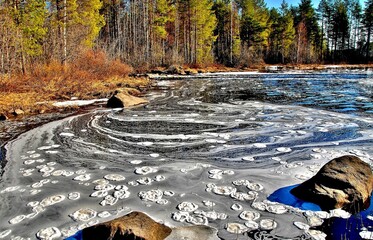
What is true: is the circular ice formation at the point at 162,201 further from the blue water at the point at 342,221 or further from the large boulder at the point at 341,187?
the large boulder at the point at 341,187

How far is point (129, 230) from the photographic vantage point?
95.0 inches

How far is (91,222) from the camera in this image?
9.43 ft

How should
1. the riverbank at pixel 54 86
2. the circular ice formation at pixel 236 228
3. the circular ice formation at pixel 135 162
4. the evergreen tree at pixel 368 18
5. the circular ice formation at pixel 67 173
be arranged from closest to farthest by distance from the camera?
the circular ice formation at pixel 236 228, the circular ice formation at pixel 67 173, the circular ice formation at pixel 135 162, the riverbank at pixel 54 86, the evergreen tree at pixel 368 18

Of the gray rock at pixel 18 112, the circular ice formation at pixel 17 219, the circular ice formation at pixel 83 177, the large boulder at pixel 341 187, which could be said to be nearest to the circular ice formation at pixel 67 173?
the circular ice formation at pixel 83 177

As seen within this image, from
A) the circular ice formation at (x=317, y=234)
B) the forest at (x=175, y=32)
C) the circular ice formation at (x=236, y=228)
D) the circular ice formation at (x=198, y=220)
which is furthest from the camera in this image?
the forest at (x=175, y=32)

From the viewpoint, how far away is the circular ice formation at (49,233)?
264 cm

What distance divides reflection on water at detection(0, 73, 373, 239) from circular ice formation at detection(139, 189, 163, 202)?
0.01 meters

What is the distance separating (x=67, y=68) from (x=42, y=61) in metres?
3.26

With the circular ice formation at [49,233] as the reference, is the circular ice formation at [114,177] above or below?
above

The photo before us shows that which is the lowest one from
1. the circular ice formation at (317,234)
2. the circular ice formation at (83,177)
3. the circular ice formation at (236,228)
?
the circular ice formation at (317,234)

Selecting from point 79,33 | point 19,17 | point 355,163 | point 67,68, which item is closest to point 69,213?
point 355,163

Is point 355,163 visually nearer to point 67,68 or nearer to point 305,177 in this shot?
point 305,177

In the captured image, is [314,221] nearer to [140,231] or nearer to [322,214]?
[322,214]

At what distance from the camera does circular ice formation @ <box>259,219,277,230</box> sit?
278 centimetres
